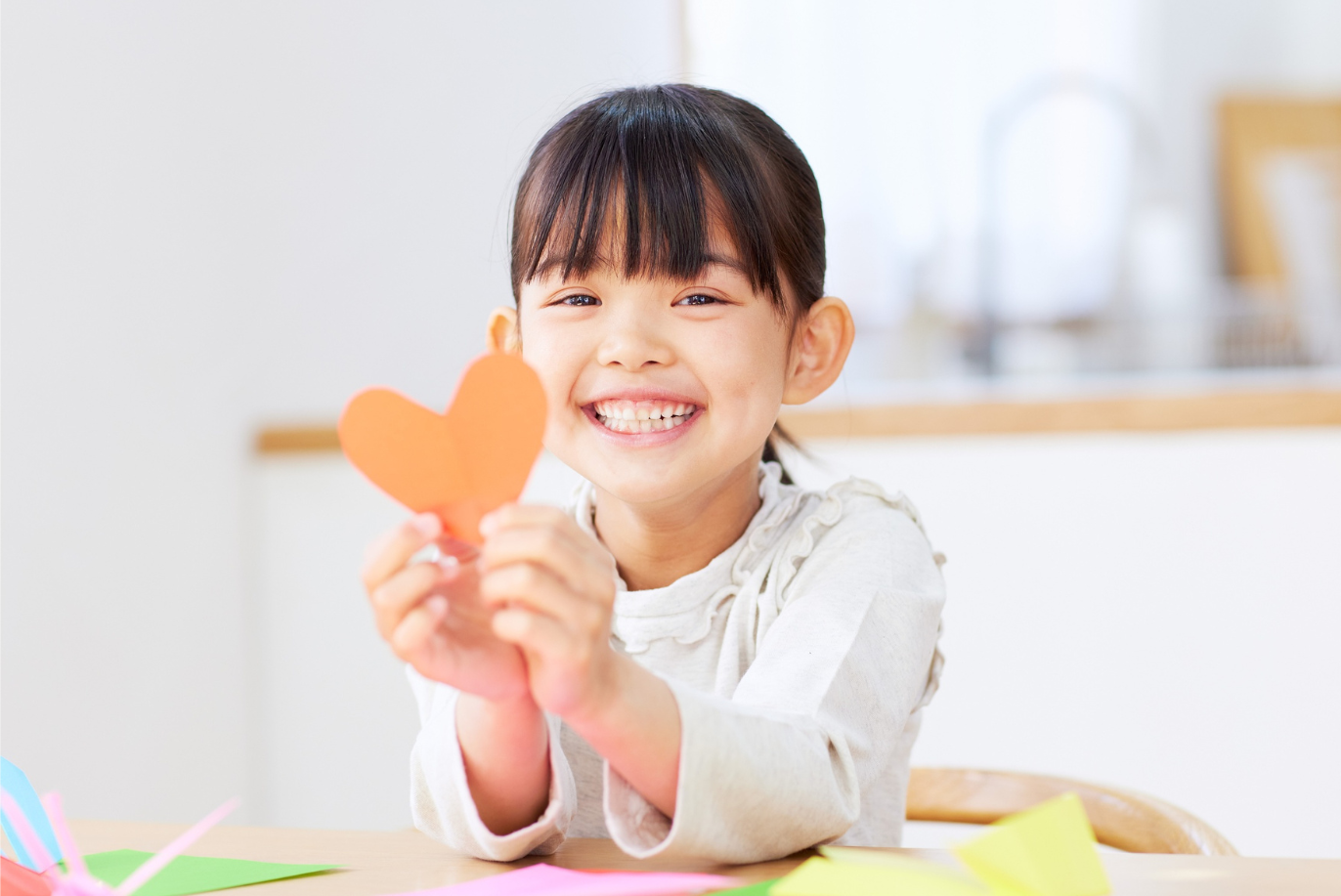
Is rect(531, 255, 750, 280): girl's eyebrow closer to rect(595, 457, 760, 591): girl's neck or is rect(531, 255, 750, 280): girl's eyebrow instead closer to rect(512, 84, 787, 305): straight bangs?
rect(512, 84, 787, 305): straight bangs

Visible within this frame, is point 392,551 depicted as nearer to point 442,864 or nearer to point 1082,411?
point 442,864

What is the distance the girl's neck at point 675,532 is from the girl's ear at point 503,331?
0.11 metres

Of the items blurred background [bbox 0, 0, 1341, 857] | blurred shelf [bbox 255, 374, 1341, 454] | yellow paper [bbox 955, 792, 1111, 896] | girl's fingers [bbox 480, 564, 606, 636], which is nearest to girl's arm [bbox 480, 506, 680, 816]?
girl's fingers [bbox 480, 564, 606, 636]

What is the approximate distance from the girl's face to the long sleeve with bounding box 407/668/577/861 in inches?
6.4

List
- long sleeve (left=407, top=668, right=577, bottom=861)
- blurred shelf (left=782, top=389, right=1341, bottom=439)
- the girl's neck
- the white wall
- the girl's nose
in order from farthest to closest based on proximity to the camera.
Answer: blurred shelf (left=782, top=389, right=1341, bottom=439), the white wall, the girl's neck, the girl's nose, long sleeve (left=407, top=668, right=577, bottom=861)

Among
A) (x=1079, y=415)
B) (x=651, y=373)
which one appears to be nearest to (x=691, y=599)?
(x=651, y=373)

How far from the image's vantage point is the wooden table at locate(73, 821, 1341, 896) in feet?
1.49

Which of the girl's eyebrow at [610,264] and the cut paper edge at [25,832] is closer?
the cut paper edge at [25,832]

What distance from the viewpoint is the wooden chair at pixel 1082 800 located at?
733 millimetres

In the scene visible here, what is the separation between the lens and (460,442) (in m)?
0.44

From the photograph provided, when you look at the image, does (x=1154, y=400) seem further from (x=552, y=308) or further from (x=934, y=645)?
(x=552, y=308)

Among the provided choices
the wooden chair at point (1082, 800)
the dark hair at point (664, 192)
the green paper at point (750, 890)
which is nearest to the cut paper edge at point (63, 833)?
the green paper at point (750, 890)

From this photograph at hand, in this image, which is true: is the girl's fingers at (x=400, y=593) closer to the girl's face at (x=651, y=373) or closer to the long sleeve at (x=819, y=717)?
the long sleeve at (x=819, y=717)

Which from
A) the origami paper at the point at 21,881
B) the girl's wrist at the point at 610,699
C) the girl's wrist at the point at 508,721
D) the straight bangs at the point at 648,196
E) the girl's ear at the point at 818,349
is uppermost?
the straight bangs at the point at 648,196
